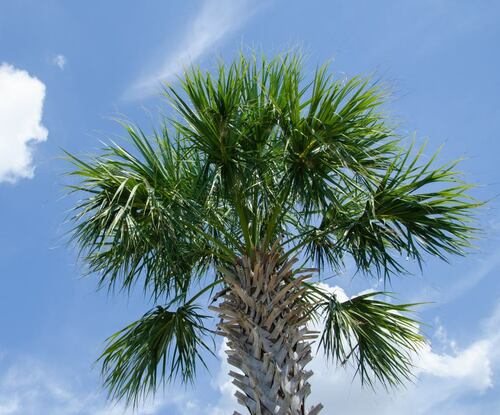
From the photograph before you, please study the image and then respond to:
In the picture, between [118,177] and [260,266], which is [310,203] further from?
[118,177]

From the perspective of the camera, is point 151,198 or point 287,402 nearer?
point 287,402

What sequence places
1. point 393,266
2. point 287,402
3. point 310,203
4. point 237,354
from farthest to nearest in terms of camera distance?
point 393,266
point 310,203
point 237,354
point 287,402

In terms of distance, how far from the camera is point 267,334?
6238mm

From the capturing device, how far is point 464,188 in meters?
6.86

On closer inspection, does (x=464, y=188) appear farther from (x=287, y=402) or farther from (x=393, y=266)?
(x=287, y=402)

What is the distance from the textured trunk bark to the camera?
598cm

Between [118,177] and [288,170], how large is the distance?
1.67 m

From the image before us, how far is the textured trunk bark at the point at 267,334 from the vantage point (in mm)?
5977

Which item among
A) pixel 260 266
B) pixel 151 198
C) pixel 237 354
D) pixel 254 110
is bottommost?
pixel 237 354

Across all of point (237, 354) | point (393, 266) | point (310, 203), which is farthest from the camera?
point (393, 266)

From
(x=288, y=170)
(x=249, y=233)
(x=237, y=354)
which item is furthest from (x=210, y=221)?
(x=237, y=354)

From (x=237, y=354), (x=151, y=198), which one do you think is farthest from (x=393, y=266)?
(x=151, y=198)

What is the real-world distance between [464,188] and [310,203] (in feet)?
5.16

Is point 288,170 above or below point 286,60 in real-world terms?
below
